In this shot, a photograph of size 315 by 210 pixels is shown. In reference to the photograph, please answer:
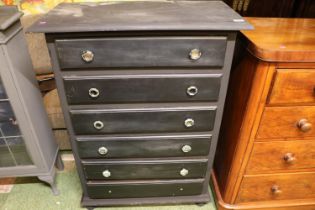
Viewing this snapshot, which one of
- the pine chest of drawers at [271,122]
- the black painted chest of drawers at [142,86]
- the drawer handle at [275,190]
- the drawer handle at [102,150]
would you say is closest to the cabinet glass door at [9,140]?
the black painted chest of drawers at [142,86]

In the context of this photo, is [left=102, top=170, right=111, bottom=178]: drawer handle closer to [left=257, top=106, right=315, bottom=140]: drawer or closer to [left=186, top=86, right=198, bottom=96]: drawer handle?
[left=186, top=86, right=198, bottom=96]: drawer handle

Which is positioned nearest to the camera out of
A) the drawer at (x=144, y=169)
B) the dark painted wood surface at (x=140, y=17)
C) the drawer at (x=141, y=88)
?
the dark painted wood surface at (x=140, y=17)

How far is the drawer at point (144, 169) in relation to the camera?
119 centimetres

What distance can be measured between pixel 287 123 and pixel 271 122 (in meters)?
0.07

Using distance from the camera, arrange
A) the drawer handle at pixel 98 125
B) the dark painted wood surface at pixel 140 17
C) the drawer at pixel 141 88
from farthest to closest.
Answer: the drawer handle at pixel 98 125 → the drawer at pixel 141 88 → the dark painted wood surface at pixel 140 17

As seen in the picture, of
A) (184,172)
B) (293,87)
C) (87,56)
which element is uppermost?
(87,56)

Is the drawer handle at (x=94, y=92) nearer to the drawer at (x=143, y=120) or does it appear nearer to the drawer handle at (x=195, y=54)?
the drawer at (x=143, y=120)

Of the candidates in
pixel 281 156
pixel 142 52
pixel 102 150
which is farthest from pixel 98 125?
pixel 281 156

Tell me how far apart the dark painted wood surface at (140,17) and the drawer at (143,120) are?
35 centimetres

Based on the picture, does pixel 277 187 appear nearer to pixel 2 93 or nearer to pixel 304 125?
pixel 304 125

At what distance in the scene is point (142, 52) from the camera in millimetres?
878

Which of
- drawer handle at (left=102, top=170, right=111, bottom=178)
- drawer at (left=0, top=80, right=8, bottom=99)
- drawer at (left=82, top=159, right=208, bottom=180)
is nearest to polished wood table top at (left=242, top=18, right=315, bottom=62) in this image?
drawer at (left=82, top=159, right=208, bottom=180)

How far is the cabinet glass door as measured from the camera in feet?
3.69

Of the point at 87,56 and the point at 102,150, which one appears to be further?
the point at 102,150
